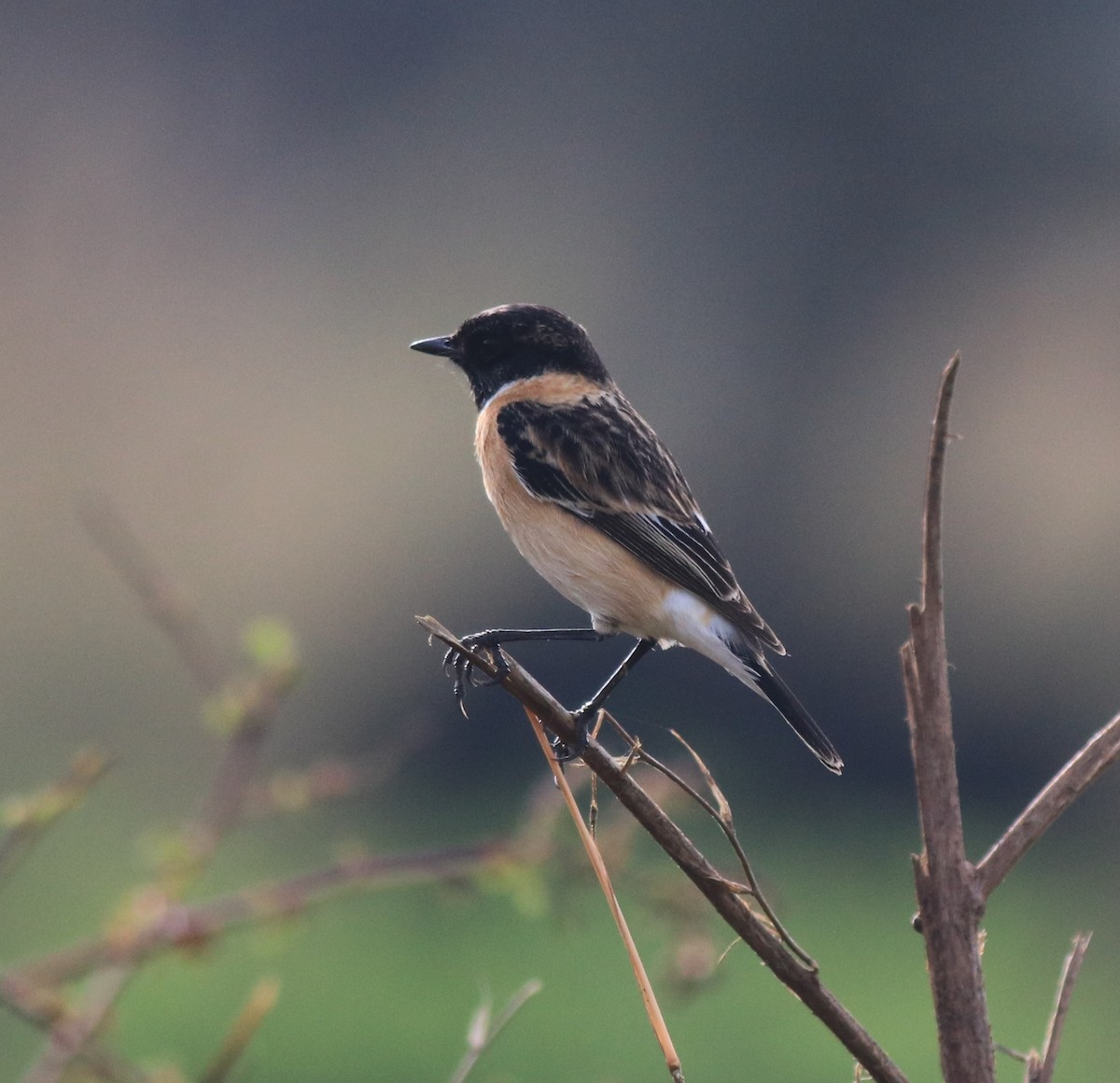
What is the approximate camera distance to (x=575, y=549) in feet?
11.2

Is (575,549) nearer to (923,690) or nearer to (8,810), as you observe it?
(8,810)

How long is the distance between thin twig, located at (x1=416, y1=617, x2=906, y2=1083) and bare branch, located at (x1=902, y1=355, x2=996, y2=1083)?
0.25ft

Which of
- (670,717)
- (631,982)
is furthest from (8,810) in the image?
(670,717)

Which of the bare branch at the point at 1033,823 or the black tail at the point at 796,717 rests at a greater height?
the bare branch at the point at 1033,823

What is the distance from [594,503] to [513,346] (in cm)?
72

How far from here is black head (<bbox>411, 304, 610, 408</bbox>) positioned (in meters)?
4.02

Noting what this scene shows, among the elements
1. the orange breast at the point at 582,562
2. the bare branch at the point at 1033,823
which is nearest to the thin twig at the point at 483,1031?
the bare branch at the point at 1033,823

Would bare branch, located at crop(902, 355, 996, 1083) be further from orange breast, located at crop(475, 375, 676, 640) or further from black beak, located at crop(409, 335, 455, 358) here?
black beak, located at crop(409, 335, 455, 358)

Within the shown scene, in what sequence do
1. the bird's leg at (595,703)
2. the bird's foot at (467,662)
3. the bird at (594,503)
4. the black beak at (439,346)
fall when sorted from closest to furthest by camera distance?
the bird's foot at (467,662), the bird's leg at (595,703), the bird at (594,503), the black beak at (439,346)

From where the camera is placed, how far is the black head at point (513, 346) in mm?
4020

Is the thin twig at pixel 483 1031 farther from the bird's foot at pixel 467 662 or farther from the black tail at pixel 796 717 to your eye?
the black tail at pixel 796 717

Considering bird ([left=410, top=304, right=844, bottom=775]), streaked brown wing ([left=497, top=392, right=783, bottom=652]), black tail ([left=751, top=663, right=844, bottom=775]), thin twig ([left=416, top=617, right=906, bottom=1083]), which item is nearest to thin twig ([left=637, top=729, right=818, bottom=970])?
thin twig ([left=416, top=617, right=906, bottom=1083])

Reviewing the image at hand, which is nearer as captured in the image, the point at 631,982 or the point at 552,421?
the point at 552,421

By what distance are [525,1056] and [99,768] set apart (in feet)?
13.0
